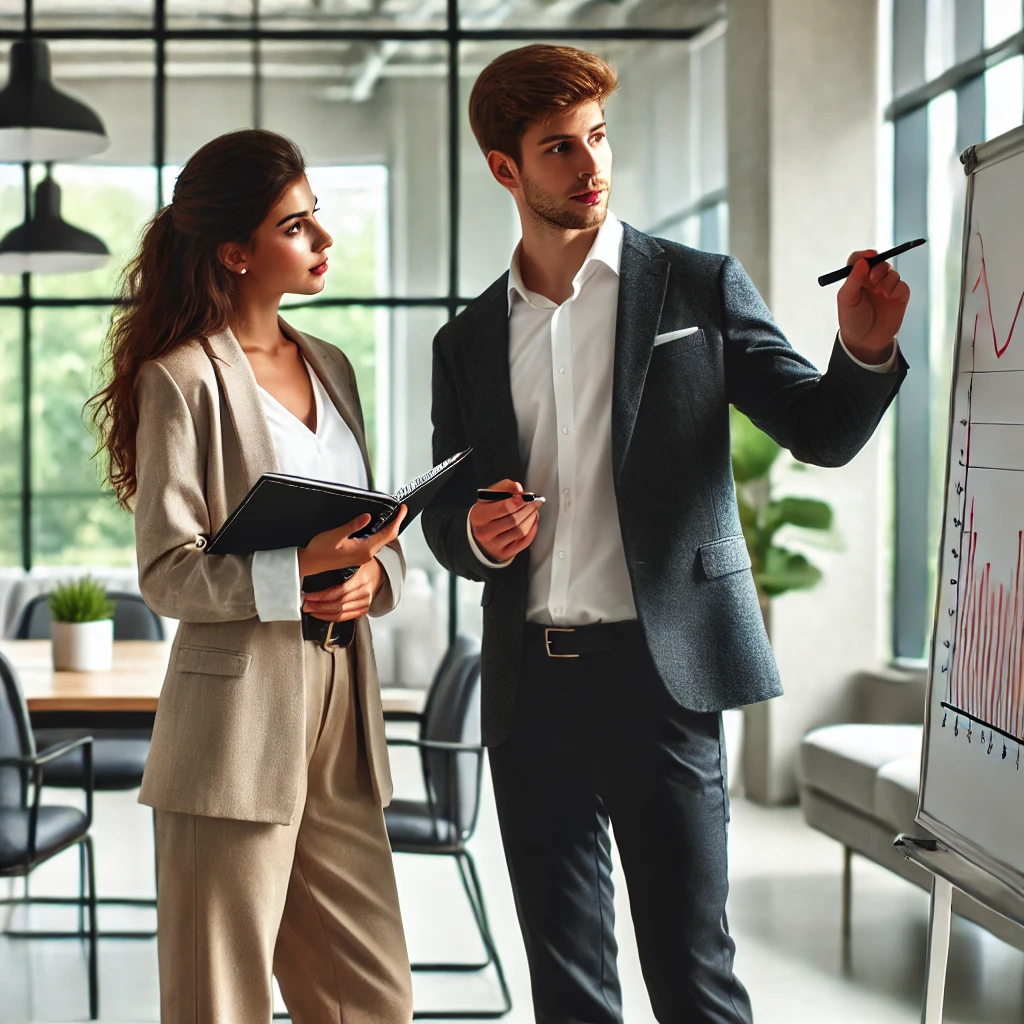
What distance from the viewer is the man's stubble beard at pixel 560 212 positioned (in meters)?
1.94

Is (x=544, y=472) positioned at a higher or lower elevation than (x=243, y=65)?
lower

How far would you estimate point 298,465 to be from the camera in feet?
6.40

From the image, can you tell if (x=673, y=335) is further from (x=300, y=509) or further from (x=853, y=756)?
(x=853, y=756)

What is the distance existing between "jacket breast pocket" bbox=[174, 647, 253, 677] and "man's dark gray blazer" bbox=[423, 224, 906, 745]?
37 cm

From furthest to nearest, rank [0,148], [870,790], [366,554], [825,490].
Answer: [825,490] < [0,148] < [870,790] < [366,554]

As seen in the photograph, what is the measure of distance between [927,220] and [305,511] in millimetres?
4418

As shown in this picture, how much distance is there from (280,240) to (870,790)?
108 inches

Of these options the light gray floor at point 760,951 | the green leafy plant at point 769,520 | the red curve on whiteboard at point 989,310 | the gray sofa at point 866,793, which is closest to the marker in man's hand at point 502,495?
the red curve on whiteboard at point 989,310

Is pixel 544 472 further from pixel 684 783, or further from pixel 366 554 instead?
pixel 684 783

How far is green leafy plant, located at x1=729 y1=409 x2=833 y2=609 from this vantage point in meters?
5.26

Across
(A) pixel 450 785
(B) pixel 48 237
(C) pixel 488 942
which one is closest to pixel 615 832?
(A) pixel 450 785

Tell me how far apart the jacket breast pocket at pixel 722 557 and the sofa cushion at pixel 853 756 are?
84.9 inches

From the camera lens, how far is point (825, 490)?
5570 mm

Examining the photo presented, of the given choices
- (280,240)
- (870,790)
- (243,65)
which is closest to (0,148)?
(243,65)
